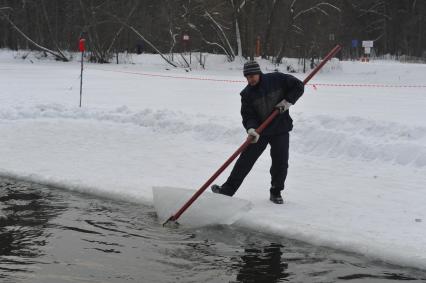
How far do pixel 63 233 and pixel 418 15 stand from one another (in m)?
47.5

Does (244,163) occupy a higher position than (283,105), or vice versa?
(283,105)

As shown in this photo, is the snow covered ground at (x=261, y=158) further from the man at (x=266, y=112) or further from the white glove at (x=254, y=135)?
the white glove at (x=254, y=135)

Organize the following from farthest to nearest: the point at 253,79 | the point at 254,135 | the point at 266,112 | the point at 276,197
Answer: the point at 276,197, the point at 266,112, the point at 253,79, the point at 254,135

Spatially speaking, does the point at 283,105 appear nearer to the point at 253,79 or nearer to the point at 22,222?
the point at 253,79

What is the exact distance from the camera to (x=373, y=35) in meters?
55.4

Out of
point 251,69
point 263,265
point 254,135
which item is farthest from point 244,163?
point 263,265

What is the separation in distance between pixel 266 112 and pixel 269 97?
0.55 feet

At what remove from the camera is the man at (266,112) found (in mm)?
6188

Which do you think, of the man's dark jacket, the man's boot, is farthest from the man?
the man's boot

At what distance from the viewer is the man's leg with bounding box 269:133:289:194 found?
644cm

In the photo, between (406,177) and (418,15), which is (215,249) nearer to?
(406,177)

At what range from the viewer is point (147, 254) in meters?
5.14

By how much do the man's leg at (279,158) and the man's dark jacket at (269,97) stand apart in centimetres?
10

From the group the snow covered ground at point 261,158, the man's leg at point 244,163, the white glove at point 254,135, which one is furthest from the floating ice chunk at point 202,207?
the white glove at point 254,135
